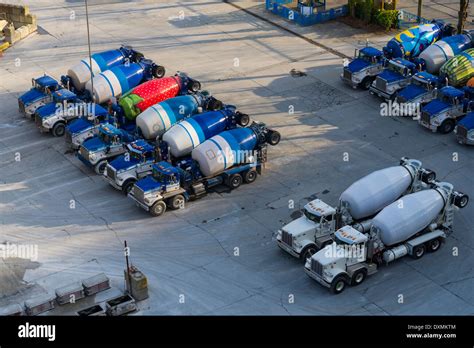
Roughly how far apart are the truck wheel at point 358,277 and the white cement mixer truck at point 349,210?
2241 millimetres

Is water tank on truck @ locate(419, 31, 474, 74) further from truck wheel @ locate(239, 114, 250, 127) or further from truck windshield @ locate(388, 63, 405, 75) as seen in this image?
truck wheel @ locate(239, 114, 250, 127)

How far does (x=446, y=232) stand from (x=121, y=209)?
14.7 meters

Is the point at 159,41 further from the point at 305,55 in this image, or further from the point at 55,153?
the point at 55,153

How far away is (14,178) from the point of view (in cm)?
4681

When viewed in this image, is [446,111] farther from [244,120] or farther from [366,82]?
[244,120]

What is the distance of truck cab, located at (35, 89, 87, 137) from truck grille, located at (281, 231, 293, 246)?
1578 cm

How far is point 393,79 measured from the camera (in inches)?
2069

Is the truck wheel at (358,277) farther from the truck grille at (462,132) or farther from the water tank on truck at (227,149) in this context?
the truck grille at (462,132)

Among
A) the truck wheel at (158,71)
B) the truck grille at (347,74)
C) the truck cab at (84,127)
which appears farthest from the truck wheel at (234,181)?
the truck wheel at (158,71)

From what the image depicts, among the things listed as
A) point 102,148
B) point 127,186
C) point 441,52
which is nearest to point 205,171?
point 127,186

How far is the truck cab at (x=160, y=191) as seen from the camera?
42.5 metres

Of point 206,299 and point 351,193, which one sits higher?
point 351,193
